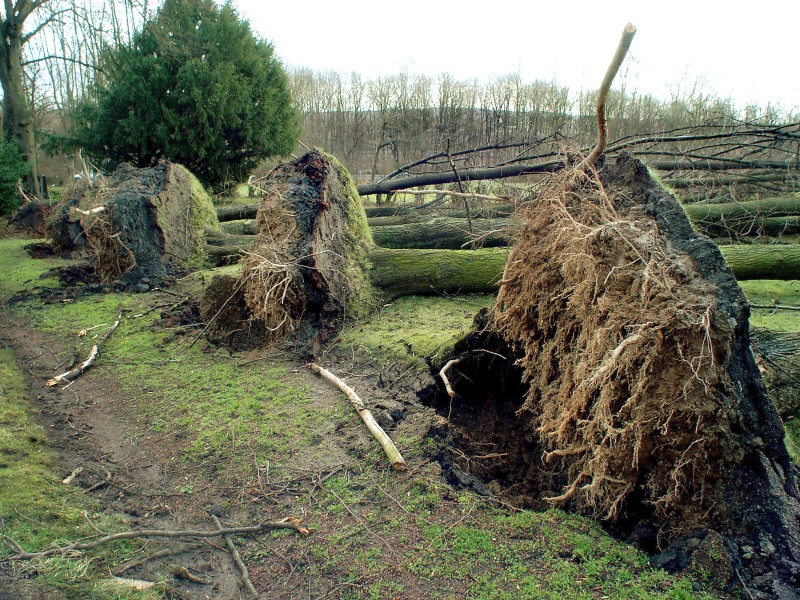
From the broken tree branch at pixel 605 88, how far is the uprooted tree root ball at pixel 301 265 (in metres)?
3.56

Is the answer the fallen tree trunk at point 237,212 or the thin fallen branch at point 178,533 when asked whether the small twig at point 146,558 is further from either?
the fallen tree trunk at point 237,212

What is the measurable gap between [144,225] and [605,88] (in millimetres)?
8464

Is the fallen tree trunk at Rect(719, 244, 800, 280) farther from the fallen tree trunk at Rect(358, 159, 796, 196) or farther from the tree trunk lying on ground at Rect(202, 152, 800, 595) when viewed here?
the tree trunk lying on ground at Rect(202, 152, 800, 595)

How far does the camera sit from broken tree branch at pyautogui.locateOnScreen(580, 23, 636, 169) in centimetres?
292

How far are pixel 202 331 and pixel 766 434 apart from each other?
18.7 feet

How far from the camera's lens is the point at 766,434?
9.24ft

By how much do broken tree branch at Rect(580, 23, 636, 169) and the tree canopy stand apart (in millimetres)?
14777

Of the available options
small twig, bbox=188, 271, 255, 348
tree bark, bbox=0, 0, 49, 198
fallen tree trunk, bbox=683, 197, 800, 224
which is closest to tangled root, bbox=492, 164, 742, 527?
small twig, bbox=188, 271, 255, 348

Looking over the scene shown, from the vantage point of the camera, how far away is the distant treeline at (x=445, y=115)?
15.3m

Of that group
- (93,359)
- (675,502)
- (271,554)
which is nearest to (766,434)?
(675,502)

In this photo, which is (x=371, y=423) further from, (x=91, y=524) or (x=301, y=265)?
(x=301, y=265)

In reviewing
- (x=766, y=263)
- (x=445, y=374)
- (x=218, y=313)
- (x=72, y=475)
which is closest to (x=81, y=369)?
(x=218, y=313)

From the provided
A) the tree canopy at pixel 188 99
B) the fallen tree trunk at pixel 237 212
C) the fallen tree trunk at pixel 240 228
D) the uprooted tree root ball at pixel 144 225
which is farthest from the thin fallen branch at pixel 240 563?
the tree canopy at pixel 188 99

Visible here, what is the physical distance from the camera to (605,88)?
3.20 meters
